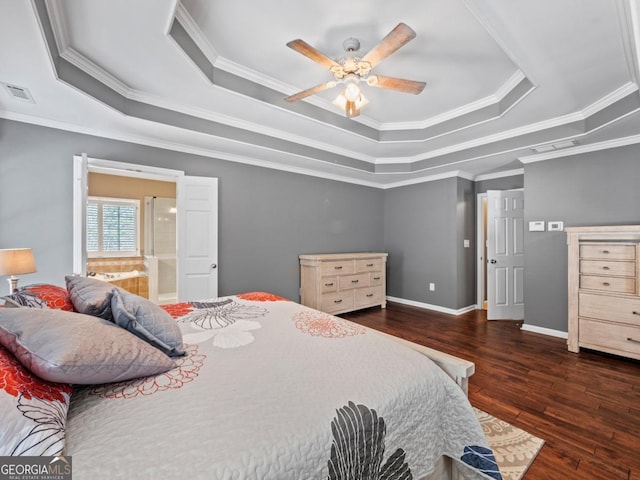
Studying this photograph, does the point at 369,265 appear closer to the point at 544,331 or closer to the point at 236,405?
the point at 544,331

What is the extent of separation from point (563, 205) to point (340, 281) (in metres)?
3.04

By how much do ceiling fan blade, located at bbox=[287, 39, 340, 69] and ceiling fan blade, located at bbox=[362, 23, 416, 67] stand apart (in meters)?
0.27

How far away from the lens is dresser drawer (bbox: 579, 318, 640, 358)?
2.80m

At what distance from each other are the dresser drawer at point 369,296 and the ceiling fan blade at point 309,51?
342 centimetres

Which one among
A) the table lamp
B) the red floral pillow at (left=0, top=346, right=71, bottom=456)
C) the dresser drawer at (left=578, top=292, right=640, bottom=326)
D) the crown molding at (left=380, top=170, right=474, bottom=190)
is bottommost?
the dresser drawer at (left=578, top=292, right=640, bottom=326)

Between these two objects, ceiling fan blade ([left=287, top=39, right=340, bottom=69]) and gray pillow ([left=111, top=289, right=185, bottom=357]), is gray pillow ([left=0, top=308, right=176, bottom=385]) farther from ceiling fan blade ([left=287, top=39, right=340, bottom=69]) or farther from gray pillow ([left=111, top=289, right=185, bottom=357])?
ceiling fan blade ([left=287, top=39, right=340, bottom=69])

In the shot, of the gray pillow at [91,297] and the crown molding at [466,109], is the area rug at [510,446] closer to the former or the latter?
the gray pillow at [91,297]

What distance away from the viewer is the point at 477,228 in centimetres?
507

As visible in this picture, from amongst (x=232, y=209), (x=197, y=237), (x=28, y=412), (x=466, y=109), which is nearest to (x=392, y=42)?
(x=466, y=109)

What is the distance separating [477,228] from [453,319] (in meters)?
1.71

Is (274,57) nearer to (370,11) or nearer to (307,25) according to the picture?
(307,25)

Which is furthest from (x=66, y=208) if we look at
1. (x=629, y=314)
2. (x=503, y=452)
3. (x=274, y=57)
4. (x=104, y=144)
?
(x=629, y=314)

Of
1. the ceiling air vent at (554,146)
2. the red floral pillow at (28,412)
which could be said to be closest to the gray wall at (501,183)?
the ceiling air vent at (554,146)

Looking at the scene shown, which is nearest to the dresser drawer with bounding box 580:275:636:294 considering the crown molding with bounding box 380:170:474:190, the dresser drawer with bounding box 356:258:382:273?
the crown molding with bounding box 380:170:474:190
